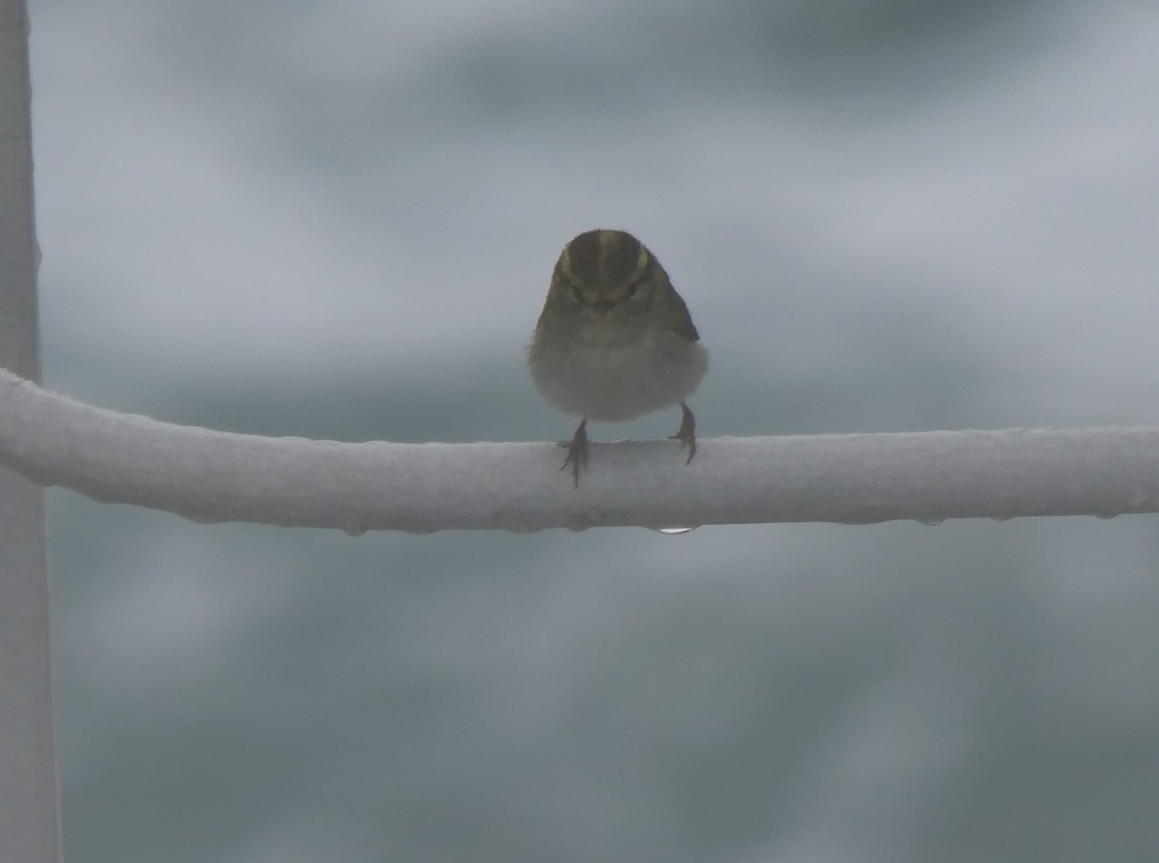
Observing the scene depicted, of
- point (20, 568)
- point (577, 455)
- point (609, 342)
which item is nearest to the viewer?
point (20, 568)

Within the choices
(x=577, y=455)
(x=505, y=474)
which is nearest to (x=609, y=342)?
(x=577, y=455)

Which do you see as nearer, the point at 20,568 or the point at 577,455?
the point at 20,568

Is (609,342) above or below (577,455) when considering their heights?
above

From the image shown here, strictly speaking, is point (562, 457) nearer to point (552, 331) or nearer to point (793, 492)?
point (793, 492)

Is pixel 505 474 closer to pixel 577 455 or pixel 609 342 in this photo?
pixel 577 455

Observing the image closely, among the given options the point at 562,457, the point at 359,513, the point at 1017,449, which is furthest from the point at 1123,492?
the point at 359,513
